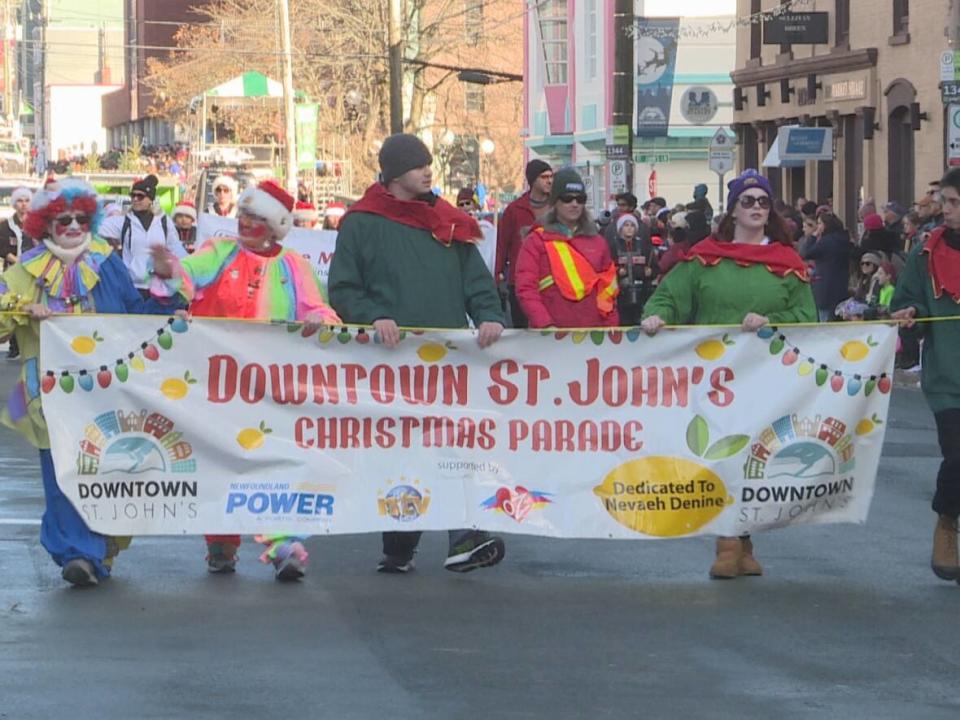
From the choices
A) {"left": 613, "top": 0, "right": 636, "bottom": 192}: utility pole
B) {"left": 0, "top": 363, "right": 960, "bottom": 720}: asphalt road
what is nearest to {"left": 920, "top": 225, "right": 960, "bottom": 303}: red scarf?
{"left": 0, "top": 363, "right": 960, "bottom": 720}: asphalt road

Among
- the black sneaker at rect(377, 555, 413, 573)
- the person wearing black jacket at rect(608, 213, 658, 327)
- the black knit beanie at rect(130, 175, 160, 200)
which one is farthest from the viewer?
the person wearing black jacket at rect(608, 213, 658, 327)

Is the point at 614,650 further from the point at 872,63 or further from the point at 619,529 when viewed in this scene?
the point at 872,63

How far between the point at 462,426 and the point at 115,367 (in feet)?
4.92

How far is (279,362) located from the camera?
30.5ft

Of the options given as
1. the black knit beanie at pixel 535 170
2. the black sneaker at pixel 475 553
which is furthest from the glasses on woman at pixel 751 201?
the black knit beanie at pixel 535 170

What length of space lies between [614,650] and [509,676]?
23.9 inches

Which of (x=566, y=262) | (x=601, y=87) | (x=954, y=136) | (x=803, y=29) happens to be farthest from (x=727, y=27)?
(x=566, y=262)

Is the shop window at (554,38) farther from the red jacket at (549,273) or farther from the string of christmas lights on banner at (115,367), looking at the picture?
the string of christmas lights on banner at (115,367)

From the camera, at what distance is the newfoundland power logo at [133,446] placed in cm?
920

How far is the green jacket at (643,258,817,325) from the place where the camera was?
9.41 meters

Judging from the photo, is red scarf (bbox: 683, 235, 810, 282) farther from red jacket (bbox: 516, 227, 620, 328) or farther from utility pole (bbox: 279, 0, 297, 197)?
utility pole (bbox: 279, 0, 297, 197)

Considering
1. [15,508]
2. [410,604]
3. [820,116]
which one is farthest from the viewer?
[820,116]

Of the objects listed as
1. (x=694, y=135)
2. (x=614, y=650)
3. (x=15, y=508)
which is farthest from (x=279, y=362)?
(x=694, y=135)

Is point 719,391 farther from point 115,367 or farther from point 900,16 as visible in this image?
point 900,16
